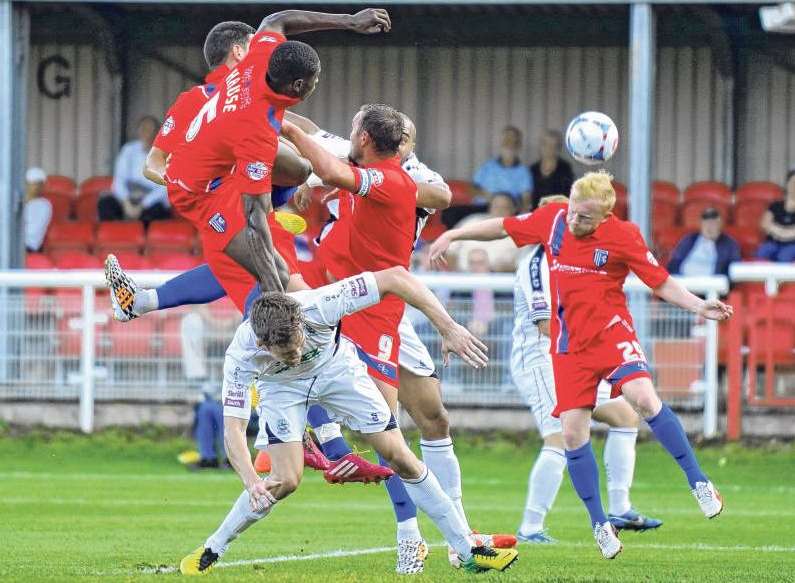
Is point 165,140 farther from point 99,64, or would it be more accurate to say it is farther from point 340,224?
point 99,64

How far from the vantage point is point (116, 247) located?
20188 mm

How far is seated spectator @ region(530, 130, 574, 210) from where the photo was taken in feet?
66.5

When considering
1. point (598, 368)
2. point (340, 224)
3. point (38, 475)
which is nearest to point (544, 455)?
point (598, 368)

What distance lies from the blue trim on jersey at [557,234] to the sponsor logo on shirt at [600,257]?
0.25m

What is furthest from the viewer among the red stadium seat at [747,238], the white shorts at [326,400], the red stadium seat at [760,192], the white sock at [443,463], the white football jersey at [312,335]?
the red stadium seat at [760,192]

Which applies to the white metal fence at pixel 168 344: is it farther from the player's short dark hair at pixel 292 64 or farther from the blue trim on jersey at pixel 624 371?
the player's short dark hair at pixel 292 64

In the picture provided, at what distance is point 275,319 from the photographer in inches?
315

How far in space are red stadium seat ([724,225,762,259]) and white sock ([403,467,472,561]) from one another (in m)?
11.2

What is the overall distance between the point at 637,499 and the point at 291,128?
5872 millimetres

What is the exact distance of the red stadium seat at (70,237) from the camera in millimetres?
20531

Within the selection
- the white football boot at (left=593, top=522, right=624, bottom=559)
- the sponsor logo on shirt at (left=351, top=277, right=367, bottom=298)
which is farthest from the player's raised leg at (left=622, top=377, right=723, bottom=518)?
the sponsor logo on shirt at (left=351, top=277, right=367, bottom=298)

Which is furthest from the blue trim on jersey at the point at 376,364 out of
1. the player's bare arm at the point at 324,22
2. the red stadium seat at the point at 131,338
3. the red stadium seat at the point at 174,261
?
the red stadium seat at the point at 174,261

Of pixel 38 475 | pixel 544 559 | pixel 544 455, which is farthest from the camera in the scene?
pixel 38 475

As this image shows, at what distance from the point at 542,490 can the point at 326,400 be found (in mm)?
2930
